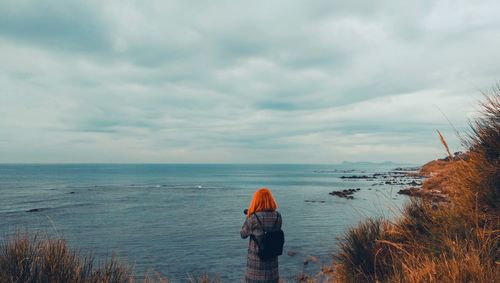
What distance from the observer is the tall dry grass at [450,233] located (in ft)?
14.7

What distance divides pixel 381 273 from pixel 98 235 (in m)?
24.1

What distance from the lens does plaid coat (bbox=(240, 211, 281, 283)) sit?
5.98 m

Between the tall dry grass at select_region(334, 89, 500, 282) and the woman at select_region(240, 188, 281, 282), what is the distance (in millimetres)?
1781

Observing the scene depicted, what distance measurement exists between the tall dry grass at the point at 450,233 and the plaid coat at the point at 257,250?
175 centimetres

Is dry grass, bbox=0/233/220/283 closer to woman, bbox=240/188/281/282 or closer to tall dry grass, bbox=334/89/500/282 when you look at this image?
woman, bbox=240/188/281/282

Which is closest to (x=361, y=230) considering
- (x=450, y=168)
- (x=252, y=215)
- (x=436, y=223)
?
(x=436, y=223)

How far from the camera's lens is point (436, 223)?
6176 mm

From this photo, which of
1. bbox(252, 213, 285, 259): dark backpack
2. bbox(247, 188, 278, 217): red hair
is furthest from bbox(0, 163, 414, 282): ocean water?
bbox(247, 188, 278, 217): red hair

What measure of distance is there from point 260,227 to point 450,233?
3.05 metres

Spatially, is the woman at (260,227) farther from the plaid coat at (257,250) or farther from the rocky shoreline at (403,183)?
the rocky shoreline at (403,183)

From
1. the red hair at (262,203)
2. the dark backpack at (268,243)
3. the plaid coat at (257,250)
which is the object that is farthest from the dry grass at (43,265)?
the red hair at (262,203)

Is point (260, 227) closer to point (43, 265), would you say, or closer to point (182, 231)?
point (43, 265)

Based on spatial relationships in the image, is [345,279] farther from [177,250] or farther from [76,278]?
[177,250]

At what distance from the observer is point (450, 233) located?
17.9 feet
